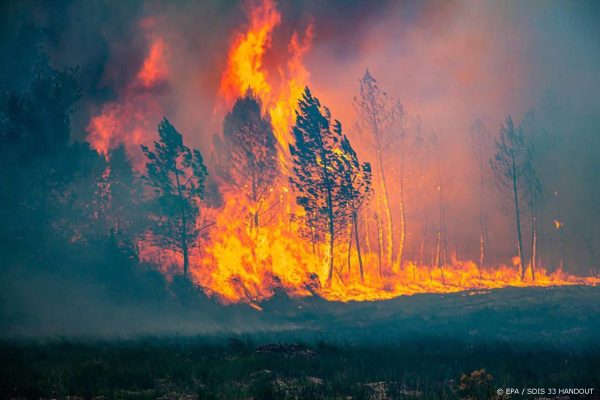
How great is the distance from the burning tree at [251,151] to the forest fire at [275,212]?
11 centimetres

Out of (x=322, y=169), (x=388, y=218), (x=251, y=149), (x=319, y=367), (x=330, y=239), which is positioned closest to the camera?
(x=319, y=367)

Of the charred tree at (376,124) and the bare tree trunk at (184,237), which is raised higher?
the charred tree at (376,124)

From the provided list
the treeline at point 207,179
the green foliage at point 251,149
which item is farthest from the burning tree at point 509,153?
the green foliage at point 251,149

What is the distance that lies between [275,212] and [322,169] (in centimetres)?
827

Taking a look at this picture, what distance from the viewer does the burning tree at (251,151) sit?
52.0m

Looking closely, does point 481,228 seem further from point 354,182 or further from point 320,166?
point 320,166

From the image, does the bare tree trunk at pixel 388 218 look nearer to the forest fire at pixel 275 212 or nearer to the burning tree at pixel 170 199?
the forest fire at pixel 275 212

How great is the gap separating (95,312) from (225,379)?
106ft

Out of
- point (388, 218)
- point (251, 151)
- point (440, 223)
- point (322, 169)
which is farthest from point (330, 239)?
point (440, 223)

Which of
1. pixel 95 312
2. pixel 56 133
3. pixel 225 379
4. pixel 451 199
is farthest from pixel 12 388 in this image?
pixel 451 199

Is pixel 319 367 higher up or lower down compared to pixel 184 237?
lower down

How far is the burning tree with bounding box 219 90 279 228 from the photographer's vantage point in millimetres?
52000

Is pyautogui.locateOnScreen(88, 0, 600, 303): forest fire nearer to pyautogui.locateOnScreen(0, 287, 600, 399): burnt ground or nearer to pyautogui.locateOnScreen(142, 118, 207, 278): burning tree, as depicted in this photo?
pyautogui.locateOnScreen(142, 118, 207, 278): burning tree

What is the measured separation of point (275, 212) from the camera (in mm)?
54375
